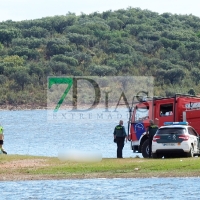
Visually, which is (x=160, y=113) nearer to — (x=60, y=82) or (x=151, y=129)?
(x=151, y=129)

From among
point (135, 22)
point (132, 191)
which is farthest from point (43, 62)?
point (132, 191)

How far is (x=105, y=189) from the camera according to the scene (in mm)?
28156

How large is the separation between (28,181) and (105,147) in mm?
22131

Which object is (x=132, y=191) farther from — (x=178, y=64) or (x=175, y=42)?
(x=175, y=42)

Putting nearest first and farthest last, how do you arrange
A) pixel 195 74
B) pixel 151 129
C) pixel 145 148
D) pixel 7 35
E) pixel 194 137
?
pixel 194 137, pixel 151 129, pixel 145 148, pixel 195 74, pixel 7 35

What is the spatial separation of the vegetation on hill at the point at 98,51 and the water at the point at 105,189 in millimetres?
87457

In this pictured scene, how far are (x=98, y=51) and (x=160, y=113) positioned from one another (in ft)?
366

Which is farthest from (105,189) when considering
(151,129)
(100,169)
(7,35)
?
(7,35)

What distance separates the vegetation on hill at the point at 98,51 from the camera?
127625mm

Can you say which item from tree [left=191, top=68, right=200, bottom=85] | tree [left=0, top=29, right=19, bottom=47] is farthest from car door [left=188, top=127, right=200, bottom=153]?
tree [left=0, top=29, right=19, bottom=47]

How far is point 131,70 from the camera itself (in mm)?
133250

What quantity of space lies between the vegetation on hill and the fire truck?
79.9 meters

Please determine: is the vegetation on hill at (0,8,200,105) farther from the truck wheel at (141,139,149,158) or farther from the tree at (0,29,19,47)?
the truck wheel at (141,139,149,158)

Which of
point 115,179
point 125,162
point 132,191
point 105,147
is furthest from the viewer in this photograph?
point 105,147
